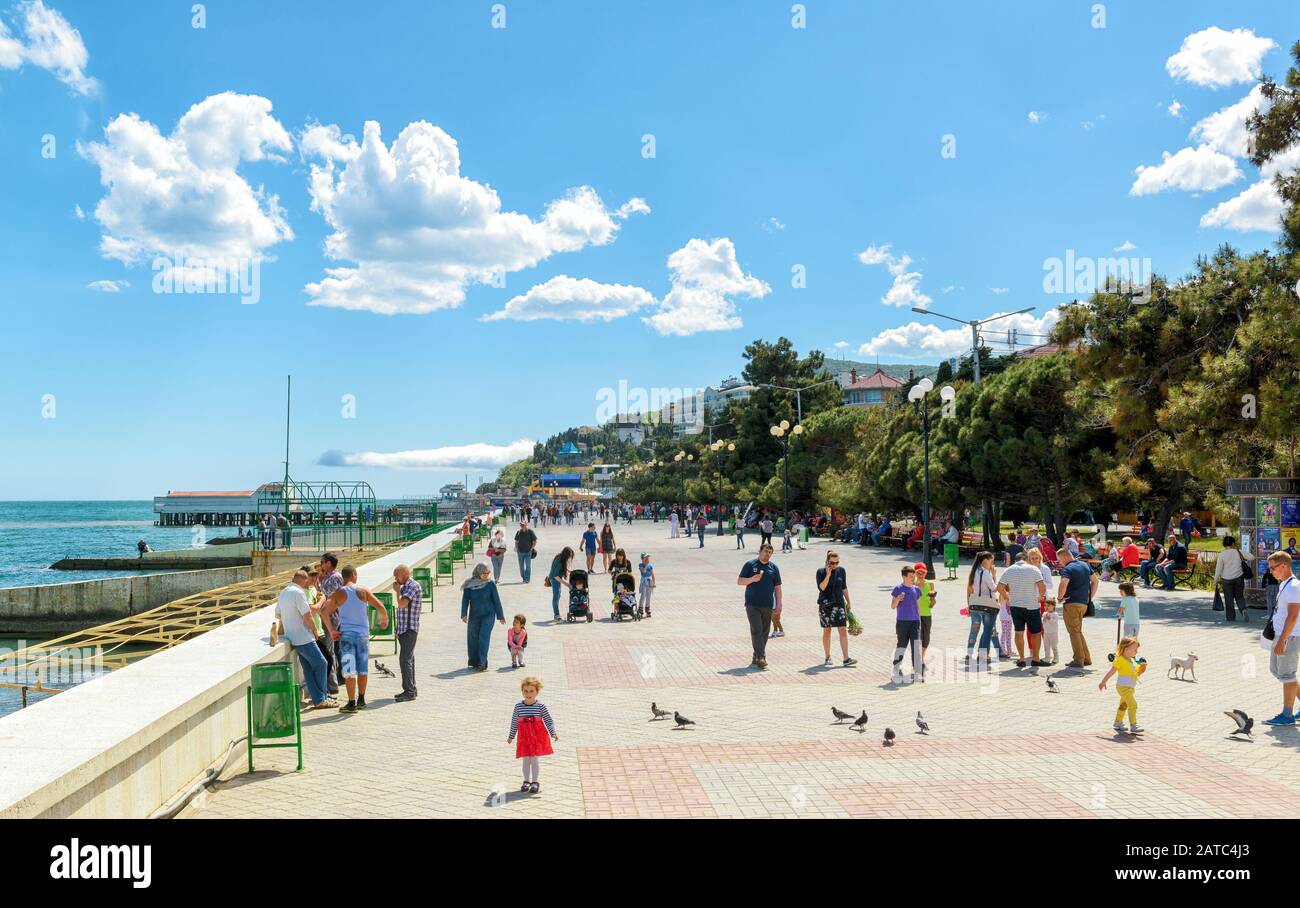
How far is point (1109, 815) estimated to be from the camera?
6.48 metres

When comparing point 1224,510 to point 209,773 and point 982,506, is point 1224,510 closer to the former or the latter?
point 982,506

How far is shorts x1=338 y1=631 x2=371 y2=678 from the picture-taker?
995cm

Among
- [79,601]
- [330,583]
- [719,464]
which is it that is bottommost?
[79,601]

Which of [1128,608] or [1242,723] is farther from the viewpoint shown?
[1128,608]

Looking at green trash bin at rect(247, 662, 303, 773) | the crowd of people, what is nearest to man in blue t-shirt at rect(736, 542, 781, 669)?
the crowd of people

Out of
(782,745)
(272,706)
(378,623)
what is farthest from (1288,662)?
(378,623)

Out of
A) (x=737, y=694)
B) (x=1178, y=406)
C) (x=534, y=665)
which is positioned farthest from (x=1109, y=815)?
(x=1178, y=406)

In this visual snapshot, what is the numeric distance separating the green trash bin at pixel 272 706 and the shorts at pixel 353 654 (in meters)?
2.40

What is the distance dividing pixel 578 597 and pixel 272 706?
10.1 meters

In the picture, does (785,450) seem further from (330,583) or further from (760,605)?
(330,583)

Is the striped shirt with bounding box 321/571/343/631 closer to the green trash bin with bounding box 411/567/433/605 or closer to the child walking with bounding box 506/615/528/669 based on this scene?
the child walking with bounding box 506/615/528/669

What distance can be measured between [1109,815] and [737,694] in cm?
483

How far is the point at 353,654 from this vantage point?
394 inches
